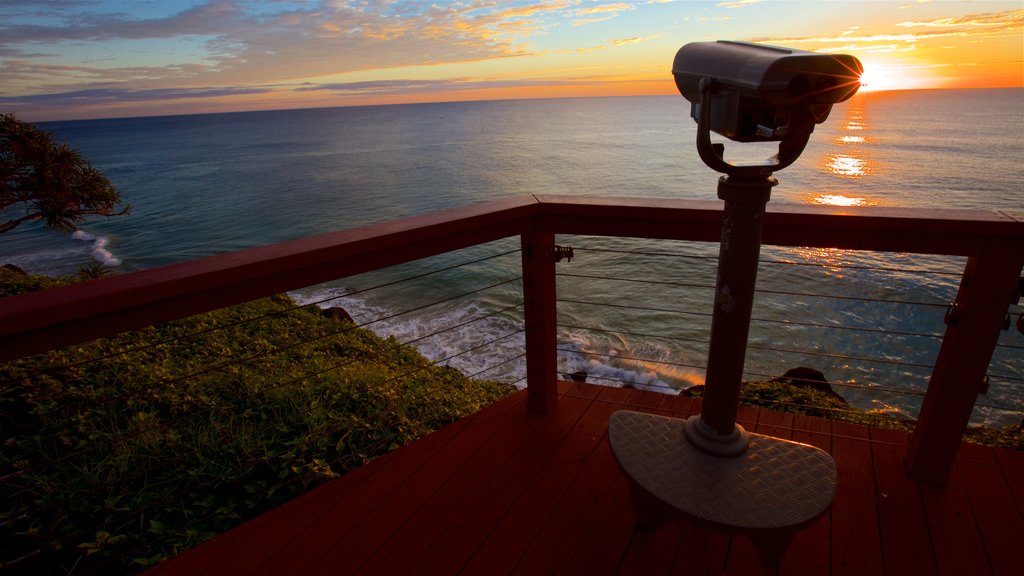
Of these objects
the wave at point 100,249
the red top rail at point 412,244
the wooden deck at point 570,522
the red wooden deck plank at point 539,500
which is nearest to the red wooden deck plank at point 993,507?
the wooden deck at point 570,522

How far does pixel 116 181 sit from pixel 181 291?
5065 centimetres

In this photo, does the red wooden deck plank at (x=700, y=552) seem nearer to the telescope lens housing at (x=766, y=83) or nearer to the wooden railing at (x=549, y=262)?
the wooden railing at (x=549, y=262)

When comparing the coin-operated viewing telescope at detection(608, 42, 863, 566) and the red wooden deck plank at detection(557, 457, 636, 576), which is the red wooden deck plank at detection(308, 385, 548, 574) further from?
the coin-operated viewing telescope at detection(608, 42, 863, 566)

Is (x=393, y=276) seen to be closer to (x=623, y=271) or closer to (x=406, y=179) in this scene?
(x=623, y=271)

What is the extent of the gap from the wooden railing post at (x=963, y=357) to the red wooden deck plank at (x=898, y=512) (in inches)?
3.1

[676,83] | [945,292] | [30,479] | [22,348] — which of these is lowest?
[945,292]

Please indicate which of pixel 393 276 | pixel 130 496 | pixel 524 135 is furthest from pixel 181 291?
pixel 524 135

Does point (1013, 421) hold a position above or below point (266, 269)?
below

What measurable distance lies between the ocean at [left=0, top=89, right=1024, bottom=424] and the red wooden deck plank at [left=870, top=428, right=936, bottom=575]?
24 cm

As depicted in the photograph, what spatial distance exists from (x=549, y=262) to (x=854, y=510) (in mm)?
1399

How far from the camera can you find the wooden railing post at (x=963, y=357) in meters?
1.54

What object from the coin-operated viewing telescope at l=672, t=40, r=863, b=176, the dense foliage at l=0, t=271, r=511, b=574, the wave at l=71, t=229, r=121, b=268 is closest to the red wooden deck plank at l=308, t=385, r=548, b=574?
the dense foliage at l=0, t=271, r=511, b=574

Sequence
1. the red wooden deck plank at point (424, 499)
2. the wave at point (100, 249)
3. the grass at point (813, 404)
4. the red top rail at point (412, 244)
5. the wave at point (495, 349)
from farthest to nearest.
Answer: the wave at point (100, 249) → the wave at point (495, 349) → the grass at point (813, 404) → the red wooden deck plank at point (424, 499) → the red top rail at point (412, 244)

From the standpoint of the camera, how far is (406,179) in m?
35.7
